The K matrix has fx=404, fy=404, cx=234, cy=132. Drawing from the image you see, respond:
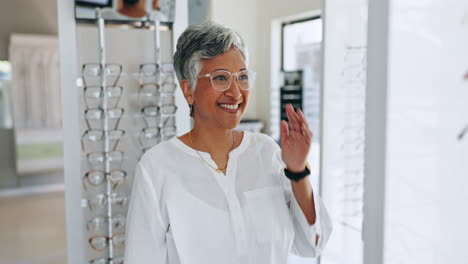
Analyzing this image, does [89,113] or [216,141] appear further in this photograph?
[89,113]

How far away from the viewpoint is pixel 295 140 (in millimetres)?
1108

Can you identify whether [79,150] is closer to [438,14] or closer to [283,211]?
[283,211]

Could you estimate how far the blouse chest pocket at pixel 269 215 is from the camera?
3.92ft

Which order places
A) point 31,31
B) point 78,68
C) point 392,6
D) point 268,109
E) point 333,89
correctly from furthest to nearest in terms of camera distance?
point 31,31
point 268,109
point 78,68
point 333,89
point 392,6

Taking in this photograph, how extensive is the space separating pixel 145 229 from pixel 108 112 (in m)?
1.29

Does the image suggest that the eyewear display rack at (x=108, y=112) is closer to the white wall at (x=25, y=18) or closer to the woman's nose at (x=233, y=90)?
the woman's nose at (x=233, y=90)

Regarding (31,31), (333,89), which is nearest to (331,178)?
(333,89)

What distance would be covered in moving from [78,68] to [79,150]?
453 mm

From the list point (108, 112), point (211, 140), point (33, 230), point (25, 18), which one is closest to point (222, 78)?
point (211, 140)

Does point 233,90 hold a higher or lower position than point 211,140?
higher

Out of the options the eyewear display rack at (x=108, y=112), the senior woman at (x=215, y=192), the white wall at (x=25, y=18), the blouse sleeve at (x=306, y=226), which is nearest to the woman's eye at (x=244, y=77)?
the senior woman at (x=215, y=192)

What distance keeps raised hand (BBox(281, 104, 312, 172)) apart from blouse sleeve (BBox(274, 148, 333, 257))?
137 mm

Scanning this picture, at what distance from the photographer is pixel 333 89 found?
188 cm

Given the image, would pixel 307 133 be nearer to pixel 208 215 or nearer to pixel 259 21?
pixel 208 215
